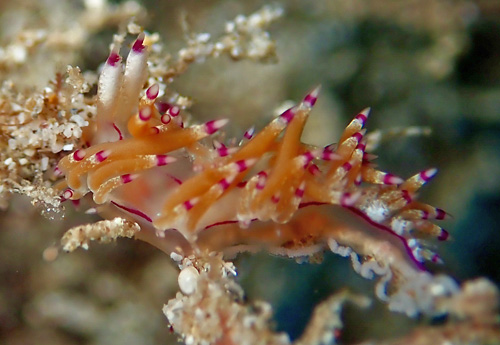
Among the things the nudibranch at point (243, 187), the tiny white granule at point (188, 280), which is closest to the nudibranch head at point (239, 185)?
the nudibranch at point (243, 187)

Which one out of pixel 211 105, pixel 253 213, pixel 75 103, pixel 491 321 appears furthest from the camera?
pixel 211 105

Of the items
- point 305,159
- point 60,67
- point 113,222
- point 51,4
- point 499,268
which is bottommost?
point 499,268

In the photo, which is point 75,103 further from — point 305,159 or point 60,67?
point 305,159

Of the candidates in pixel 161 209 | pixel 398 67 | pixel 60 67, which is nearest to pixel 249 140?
pixel 161 209

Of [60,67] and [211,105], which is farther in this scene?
Result: [211,105]

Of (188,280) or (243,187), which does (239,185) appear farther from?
(188,280)

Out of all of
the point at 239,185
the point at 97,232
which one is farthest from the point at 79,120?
the point at 239,185

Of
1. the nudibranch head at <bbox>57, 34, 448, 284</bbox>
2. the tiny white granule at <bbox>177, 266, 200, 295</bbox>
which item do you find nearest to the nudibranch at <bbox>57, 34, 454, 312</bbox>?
the nudibranch head at <bbox>57, 34, 448, 284</bbox>

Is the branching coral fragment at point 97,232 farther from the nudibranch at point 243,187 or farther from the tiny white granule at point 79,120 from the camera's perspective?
the tiny white granule at point 79,120
